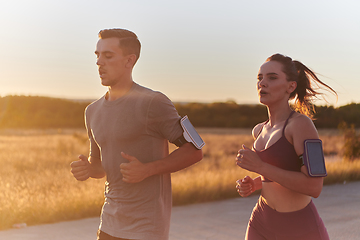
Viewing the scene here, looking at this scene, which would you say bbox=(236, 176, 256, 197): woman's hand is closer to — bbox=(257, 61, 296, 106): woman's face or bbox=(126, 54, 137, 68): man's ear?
bbox=(257, 61, 296, 106): woman's face

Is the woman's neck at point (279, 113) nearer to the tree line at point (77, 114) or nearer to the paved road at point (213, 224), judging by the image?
the paved road at point (213, 224)

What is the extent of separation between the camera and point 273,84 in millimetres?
2523

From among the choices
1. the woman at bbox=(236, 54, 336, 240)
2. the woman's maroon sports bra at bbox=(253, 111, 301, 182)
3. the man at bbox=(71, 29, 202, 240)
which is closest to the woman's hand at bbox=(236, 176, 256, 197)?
the woman at bbox=(236, 54, 336, 240)

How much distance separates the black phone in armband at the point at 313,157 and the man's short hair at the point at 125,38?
120 centimetres

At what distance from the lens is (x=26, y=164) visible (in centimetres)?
1516

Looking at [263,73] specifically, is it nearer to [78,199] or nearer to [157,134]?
[157,134]

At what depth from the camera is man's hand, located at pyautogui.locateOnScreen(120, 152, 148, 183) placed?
2.28m

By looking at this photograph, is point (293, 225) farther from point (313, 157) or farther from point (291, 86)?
point (291, 86)

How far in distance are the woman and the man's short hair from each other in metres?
0.82

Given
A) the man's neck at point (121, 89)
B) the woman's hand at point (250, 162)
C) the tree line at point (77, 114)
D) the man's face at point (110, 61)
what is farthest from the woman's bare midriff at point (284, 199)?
the tree line at point (77, 114)

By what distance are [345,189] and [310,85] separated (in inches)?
315

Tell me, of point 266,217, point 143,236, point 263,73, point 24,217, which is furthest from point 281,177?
point 24,217

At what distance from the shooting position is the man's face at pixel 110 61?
253 centimetres

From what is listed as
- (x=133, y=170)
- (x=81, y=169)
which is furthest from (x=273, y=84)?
(x=81, y=169)
